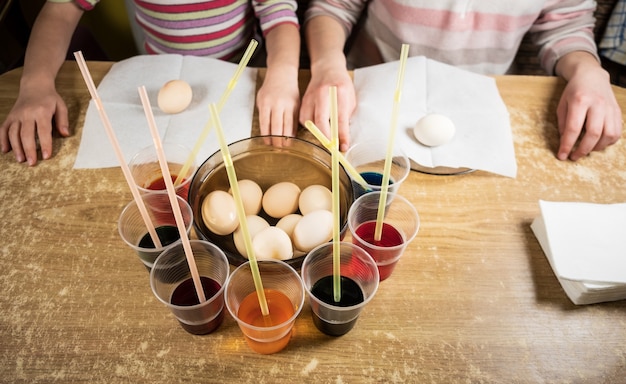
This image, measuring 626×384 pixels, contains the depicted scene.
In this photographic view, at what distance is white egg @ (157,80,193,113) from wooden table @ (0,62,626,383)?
19 cm

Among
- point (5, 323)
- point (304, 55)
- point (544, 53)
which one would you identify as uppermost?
point (544, 53)

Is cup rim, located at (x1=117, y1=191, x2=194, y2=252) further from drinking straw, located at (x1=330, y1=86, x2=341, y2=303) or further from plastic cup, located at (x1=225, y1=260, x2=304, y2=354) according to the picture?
drinking straw, located at (x1=330, y1=86, x2=341, y2=303)

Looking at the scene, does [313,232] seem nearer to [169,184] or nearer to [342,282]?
[342,282]

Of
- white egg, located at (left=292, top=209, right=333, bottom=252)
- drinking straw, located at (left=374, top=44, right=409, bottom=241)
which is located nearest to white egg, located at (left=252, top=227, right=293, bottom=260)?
white egg, located at (left=292, top=209, right=333, bottom=252)

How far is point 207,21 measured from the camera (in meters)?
1.14

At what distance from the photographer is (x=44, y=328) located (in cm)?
60

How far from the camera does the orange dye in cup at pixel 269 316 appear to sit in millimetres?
557

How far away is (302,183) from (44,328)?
44 cm

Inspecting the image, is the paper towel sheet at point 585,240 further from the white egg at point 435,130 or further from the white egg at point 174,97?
the white egg at point 174,97

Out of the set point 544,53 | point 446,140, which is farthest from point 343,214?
point 544,53

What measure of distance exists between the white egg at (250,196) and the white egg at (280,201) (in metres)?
0.01

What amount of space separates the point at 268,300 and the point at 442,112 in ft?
1.90

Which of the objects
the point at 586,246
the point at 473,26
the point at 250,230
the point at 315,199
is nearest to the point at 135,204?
the point at 250,230

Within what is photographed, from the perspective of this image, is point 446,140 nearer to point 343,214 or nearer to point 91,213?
point 343,214
